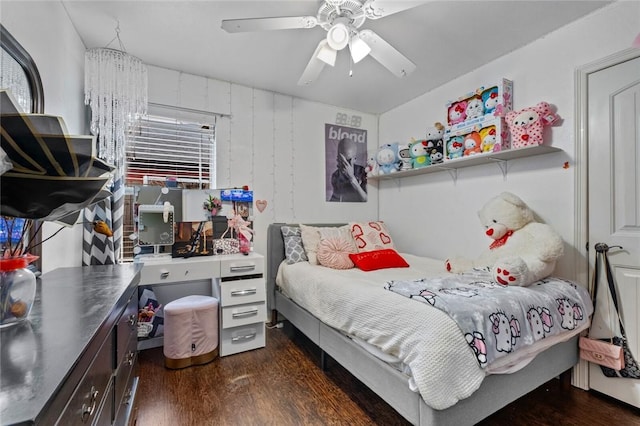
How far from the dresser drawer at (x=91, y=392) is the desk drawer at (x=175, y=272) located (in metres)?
1.19

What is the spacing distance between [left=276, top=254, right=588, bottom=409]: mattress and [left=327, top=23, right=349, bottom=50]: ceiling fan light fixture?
4.73ft

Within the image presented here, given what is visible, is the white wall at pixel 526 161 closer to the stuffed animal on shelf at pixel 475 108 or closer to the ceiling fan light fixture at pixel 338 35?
the stuffed animal on shelf at pixel 475 108

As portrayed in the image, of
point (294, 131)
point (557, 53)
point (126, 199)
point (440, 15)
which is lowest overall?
point (126, 199)

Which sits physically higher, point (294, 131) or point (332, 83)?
point (332, 83)

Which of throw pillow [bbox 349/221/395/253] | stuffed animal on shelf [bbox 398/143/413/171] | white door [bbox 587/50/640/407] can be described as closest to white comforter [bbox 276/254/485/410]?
throw pillow [bbox 349/221/395/253]

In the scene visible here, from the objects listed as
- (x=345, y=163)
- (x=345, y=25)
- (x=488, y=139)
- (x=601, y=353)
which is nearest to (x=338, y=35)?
(x=345, y=25)

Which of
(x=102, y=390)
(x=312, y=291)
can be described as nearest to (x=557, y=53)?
(x=312, y=291)

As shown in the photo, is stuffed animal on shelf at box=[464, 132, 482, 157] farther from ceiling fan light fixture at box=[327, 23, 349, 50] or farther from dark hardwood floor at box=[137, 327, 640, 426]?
dark hardwood floor at box=[137, 327, 640, 426]

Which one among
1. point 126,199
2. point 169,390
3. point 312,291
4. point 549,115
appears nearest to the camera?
point 169,390

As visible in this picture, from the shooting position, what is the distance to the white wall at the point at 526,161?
6.14 feet

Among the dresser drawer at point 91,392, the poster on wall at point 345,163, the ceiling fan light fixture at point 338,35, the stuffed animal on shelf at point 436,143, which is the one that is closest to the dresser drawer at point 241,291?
the dresser drawer at point 91,392

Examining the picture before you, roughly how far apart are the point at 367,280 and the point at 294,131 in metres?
1.90

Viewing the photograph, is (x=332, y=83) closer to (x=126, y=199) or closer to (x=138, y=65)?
(x=138, y=65)

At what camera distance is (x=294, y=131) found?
124 inches
